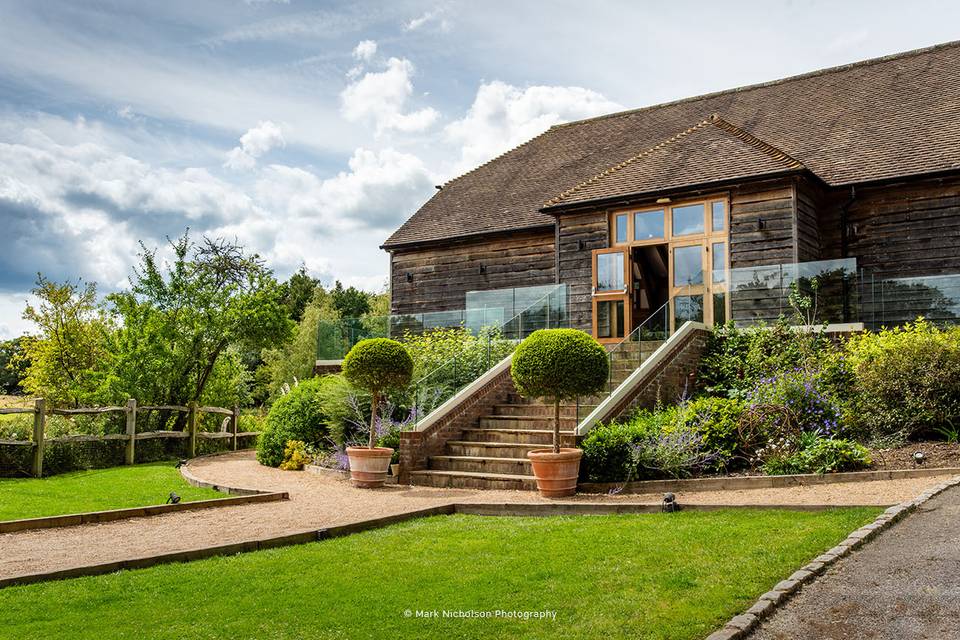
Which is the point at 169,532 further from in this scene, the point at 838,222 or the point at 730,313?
the point at 838,222

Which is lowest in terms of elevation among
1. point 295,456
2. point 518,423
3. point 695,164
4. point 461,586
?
point 461,586

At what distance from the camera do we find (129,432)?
632 inches

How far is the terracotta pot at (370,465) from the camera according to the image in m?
11.7

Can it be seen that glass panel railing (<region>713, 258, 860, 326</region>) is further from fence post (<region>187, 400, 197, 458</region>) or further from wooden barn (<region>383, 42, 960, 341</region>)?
fence post (<region>187, 400, 197, 458</region>)

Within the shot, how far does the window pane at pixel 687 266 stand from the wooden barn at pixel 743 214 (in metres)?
0.03

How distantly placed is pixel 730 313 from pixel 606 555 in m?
10.1

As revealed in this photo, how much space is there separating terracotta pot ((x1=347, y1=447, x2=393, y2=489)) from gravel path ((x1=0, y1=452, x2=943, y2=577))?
0.24 m

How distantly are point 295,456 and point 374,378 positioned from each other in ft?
10.9


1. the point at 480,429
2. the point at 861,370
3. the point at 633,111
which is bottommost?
the point at 480,429

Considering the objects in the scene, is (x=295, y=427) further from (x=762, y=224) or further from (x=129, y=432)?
(x=762, y=224)

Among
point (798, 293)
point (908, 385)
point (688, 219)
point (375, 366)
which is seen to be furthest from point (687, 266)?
point (375, 366)

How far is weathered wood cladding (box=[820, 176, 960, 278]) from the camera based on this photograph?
15.9 meters

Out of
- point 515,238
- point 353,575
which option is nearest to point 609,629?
point 353,575

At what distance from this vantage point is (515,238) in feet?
68.9
